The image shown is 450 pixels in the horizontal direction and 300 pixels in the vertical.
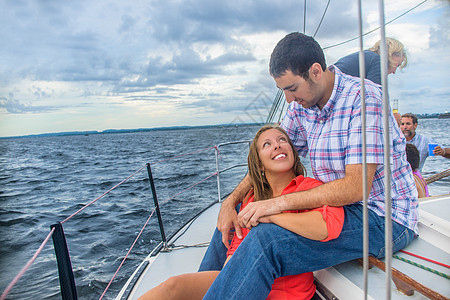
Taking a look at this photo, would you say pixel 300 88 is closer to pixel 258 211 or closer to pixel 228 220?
pixel 258 211

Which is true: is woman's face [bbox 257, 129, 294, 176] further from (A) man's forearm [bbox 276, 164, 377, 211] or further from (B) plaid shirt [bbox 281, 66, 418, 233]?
(A) man's forearm [bbox 276, 164, 377, 211]

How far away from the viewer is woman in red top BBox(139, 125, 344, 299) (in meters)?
0.99

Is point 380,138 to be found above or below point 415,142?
above

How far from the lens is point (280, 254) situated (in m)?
0.97

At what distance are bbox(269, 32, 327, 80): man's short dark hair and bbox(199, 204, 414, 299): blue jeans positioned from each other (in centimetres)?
52

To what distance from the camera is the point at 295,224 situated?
980 millimetres

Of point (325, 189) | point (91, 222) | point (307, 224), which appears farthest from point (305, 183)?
point (91, 222)

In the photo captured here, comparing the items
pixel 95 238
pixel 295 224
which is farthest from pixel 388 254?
pixel 95 238

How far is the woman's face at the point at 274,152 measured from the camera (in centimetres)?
129

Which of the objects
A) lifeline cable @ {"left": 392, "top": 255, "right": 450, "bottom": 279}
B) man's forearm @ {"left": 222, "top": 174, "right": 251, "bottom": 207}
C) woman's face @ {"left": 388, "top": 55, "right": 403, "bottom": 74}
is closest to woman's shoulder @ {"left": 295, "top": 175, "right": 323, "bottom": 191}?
man's forearm @ {"left": 222, "top": 174, "right": 251, "bottom": 207}

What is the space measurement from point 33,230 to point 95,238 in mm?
1892

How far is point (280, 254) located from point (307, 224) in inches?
4.8

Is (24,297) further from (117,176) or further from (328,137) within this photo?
(117,176)

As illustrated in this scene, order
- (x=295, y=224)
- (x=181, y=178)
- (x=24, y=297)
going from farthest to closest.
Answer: (x=181, y=178) < (x=24, y=297) < (x=295, y=224)
